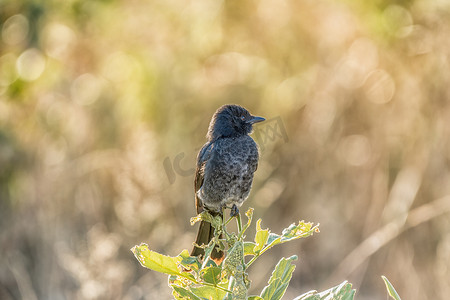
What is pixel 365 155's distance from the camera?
587 cm

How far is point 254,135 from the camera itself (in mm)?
5648

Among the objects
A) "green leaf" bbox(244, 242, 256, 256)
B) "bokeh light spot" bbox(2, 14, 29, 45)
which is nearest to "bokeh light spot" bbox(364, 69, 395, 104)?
"bokeh light spot" bbox(2, 14, 29, 45)

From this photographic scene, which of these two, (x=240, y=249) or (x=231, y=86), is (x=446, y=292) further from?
(x=240, y=249)

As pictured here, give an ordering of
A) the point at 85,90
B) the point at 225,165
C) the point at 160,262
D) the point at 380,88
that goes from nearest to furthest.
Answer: the point at 160,262 < the point at 225,165 < the point at 380,88 < the point at 85,90

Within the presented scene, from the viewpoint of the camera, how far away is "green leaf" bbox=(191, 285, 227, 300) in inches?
62.1

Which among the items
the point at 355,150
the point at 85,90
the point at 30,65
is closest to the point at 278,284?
the point at 355,150

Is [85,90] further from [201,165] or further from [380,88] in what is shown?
[201,165]

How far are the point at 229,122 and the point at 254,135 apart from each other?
7.85 feet

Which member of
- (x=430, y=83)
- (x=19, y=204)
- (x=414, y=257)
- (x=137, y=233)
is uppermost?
(x=19, y=204)

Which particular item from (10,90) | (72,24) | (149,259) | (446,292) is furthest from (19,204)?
(149,259)

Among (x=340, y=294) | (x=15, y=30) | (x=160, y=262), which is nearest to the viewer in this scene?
(x=340, y=294)

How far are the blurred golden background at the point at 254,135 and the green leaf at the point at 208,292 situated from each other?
10.4 ft

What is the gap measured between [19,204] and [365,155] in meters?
3.21

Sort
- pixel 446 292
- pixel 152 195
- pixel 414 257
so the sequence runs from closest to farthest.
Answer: pixel 446 292
pixel 152 195
pixel 414 257
